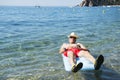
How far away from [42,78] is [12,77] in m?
1.18

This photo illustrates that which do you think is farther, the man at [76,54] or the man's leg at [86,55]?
the man's leg at [86,55]

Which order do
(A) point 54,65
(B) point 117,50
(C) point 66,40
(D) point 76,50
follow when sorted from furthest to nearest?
(C) point 66,40 < (B) point 117,50 < (A) point 54,65 < (D) point 76,50

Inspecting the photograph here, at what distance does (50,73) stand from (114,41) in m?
7.63

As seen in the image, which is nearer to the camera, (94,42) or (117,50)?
(117,50)

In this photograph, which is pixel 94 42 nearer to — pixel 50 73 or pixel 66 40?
pixel 66 40

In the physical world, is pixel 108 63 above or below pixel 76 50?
below

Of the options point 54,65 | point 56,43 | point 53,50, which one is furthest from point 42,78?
point 56,43

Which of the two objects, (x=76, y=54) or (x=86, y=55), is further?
(x=76, y=54)

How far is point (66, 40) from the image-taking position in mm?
17734

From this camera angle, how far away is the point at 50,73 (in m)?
10.3

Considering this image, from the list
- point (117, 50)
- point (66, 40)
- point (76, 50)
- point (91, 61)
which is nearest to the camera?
point (91, 61)

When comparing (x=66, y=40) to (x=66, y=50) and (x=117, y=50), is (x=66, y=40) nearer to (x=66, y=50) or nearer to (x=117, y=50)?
(x=117, y=50)

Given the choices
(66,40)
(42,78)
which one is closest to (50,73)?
(42,78)

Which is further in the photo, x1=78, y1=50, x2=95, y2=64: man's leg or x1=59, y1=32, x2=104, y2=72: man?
x1=78, y1=50, x2=95, y2=64: man's leg
